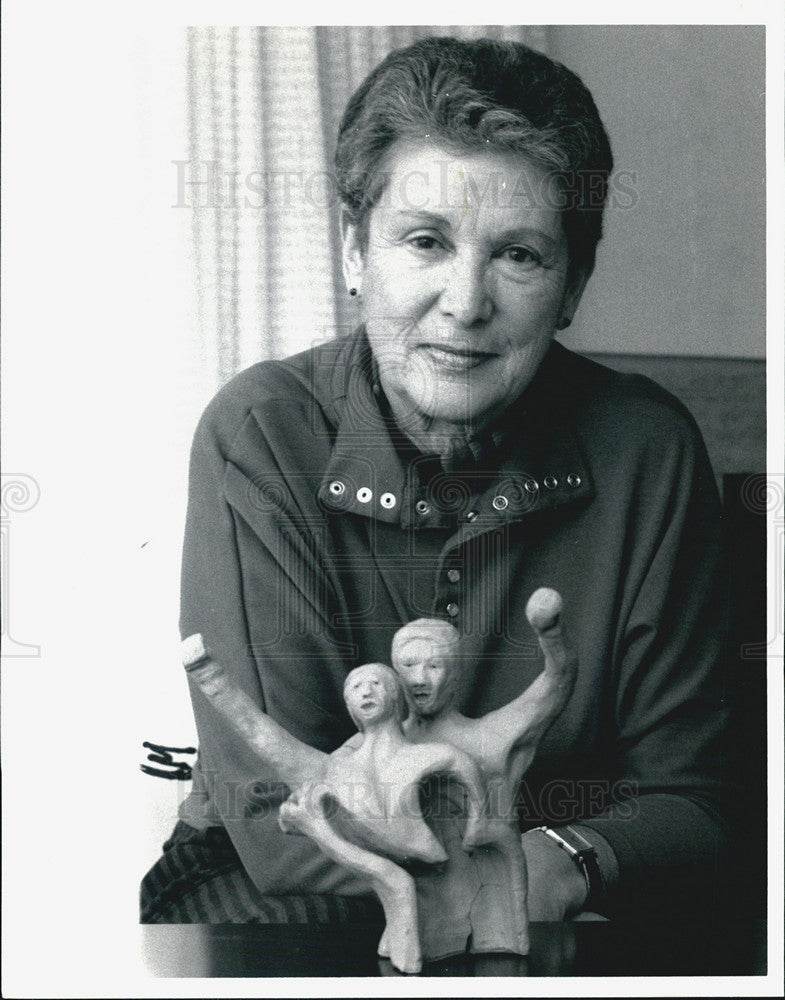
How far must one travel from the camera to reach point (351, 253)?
1.88m

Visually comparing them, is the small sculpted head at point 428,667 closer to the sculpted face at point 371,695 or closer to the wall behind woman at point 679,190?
the sculpted face at point 371,695

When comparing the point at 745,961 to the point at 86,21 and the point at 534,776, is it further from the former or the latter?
the point at 86,21

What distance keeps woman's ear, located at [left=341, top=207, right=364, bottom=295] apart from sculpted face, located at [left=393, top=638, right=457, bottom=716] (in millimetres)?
482

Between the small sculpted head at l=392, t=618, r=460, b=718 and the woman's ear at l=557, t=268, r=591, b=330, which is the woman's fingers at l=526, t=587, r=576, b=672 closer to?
the small sculpted head at l=392, t=618, r=460, b=718

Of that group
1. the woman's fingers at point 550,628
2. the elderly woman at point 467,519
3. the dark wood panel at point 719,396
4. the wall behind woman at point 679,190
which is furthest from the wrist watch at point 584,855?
the wall behind woman at point 679,190

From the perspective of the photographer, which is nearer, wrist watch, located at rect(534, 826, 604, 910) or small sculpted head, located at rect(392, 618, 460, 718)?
small sculpted head, located at rect(392, 618, 460, 718)

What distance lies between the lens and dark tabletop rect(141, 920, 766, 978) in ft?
5.93

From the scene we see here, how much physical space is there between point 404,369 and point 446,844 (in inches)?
23.5

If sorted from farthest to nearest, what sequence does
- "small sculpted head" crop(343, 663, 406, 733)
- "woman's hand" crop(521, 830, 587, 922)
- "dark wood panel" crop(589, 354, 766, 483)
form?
"dark wood panel" crop(589, 354, 766, 483) → "woman's hand" crop(521, 830, 587, 922) → "small sculpted head" crop(343, 663, 406, 733)

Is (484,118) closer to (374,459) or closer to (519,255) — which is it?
(519,255)

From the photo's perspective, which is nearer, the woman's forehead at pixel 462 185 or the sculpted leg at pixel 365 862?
the sculpted leg at pixel 365 862

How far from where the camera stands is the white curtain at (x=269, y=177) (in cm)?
188

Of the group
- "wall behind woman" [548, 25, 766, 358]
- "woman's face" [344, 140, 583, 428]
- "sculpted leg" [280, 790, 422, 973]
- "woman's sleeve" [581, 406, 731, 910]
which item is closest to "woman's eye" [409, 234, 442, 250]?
"woman's face" [344, 140, 583, 428]

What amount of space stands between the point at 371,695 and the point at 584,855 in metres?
0.38
